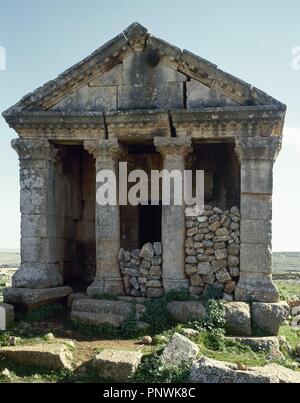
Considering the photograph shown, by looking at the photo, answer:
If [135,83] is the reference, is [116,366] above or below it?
below

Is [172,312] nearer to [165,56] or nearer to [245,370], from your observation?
[245,370]

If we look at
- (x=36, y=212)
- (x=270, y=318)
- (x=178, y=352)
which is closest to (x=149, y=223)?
(x=36, y=212)

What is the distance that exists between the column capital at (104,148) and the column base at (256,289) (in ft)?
11.9

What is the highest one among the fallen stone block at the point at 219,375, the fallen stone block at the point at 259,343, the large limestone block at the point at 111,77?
the large limestone block at the point at 111,77

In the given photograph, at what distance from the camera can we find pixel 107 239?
9.80 meters

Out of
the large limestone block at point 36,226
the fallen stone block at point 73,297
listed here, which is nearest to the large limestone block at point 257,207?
the fallen stone block at point 73,297

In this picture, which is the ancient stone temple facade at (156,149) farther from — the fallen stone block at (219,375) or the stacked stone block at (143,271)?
the fallen stone block at (219,375)

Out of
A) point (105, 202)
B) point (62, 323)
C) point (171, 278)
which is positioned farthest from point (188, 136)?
point (62, 323)

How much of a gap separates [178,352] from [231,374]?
3.20 feet

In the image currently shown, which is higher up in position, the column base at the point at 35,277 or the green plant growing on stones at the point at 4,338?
the column base at the point at 35,277

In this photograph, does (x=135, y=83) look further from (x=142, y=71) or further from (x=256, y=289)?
(x=256, y=289)

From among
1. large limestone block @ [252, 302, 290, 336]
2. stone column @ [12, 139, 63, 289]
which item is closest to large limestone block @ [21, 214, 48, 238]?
stone column @ [12, 139, 63, 289]

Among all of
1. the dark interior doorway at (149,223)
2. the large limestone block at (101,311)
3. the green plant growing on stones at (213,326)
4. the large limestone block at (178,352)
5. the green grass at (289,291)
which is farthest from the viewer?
the green grass at (289,291)

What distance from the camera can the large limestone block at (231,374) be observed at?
236 inches
